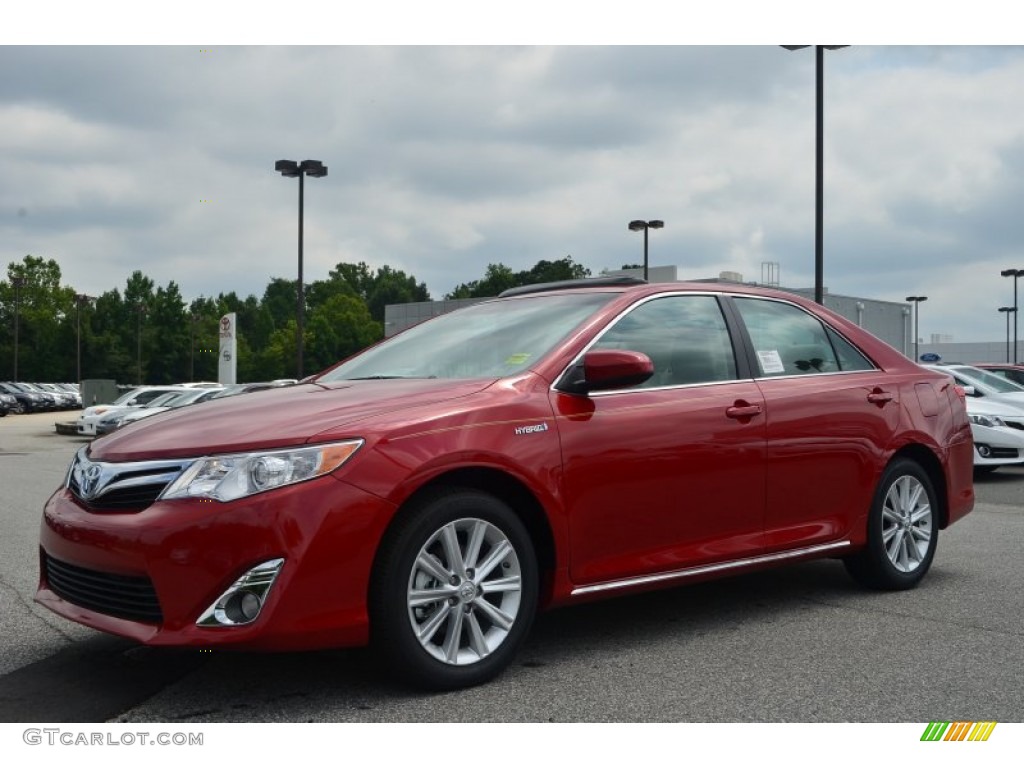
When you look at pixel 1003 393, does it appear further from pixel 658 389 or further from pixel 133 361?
pixel 133 361

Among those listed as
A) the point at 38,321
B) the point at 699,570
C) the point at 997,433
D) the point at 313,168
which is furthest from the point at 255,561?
the point at 38,321

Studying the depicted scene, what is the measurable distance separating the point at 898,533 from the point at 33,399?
6214cm

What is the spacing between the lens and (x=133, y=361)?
362ft

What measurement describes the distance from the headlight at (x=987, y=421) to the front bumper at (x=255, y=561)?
11.3m

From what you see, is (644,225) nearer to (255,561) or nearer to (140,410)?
(140,410)

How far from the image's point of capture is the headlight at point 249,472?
3.91m

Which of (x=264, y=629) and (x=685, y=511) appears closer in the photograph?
(x=264, y=629)

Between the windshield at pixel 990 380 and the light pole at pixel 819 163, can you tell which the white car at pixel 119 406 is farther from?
the windshield at pixel 990 380

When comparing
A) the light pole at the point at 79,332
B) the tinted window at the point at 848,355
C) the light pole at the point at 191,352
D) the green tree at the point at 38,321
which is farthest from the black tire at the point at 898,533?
the light pole at the point at 191,352

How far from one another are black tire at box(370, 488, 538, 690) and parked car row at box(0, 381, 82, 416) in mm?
56304

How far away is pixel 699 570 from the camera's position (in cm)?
515

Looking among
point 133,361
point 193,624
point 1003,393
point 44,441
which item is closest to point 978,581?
point 193,624

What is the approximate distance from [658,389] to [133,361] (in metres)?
112
